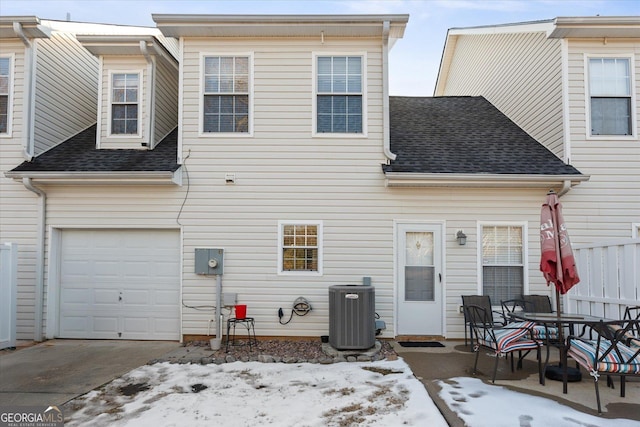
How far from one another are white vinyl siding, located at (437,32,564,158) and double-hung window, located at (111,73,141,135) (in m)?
7.20

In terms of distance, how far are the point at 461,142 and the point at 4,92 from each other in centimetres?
802

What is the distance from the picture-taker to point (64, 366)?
5609mm

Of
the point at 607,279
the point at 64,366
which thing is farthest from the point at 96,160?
the point at 607,279

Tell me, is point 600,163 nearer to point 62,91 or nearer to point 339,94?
point 339,94

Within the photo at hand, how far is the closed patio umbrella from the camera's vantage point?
15.4 feet

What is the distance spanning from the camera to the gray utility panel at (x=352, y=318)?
616cm

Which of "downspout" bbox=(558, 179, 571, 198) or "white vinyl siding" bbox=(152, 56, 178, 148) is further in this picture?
"white vinyl siding" bbox=(152, 56, 178, 148)

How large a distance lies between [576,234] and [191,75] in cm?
682

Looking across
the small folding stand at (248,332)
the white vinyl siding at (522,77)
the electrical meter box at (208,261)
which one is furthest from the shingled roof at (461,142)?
the small folding stand at (248,332)

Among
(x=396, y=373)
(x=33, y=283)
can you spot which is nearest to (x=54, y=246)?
(x=33, y=283)

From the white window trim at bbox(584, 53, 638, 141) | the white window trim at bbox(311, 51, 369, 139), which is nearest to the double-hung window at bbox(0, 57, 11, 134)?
the white window trim at bbox(311, 51, 369, 139)

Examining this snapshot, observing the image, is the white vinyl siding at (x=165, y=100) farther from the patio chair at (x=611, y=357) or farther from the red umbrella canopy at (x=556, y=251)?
the patio chair at (x=611, y=357)

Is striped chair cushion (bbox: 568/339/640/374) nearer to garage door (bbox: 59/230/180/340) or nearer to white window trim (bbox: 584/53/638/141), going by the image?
white window trim (bbox: 584/53/638/141)

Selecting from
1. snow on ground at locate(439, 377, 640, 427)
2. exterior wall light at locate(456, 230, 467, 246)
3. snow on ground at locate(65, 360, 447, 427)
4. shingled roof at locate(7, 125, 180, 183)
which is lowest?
snow on ground at locate(65, 360, 447, 427)
